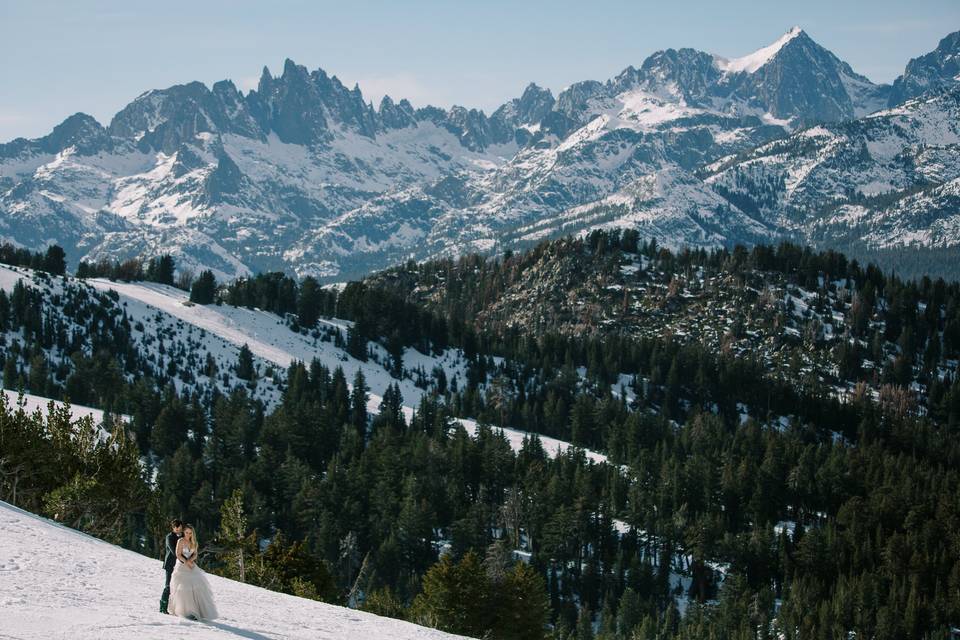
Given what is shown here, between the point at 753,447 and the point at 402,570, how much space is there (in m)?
87.9

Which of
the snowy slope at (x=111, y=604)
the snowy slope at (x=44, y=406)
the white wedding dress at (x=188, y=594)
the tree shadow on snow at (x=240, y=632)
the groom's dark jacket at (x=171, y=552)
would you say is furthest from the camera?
the snowy slope at (x=44, y=406)

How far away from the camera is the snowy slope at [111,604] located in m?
36.2

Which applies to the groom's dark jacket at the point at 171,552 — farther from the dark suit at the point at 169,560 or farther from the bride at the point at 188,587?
the bride at the point at 188,587

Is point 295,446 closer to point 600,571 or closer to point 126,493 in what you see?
point 600,571

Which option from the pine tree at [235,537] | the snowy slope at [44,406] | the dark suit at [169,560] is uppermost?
the dark suit at [169,560]

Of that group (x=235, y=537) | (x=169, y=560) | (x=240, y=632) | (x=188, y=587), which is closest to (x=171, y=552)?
(x=169, y=560)

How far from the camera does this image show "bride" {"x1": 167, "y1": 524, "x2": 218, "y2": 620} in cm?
3897

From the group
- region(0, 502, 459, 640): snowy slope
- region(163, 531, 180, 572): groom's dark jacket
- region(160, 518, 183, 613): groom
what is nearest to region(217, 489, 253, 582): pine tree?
region(0, 502, 459, 640): snowy slope

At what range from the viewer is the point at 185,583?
39281 mm

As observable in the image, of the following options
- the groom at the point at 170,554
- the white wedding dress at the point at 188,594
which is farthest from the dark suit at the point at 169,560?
the white wedding dress at the point at 188,594

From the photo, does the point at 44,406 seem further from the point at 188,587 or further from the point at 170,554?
the point at 188,587

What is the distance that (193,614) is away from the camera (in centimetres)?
3947

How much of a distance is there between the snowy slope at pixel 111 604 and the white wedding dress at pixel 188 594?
0.57 m

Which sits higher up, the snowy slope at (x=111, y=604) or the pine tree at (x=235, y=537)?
the snowy slope at (x=111, y=604)
